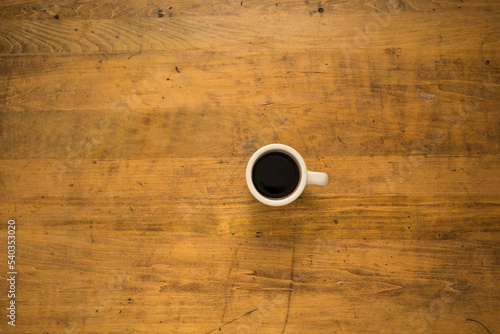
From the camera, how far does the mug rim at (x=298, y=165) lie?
0.60 m

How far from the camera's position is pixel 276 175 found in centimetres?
65

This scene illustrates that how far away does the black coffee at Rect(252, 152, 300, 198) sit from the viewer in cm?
64

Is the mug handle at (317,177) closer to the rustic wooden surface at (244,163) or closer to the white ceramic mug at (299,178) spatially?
the white ceramic mug at (299,178)

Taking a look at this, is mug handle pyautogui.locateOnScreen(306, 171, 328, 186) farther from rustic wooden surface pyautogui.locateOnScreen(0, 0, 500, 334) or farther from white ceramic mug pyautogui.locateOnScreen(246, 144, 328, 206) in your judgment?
rustic wooden surface pyautogui.locateOnScreen(0, 0, 500, 334)

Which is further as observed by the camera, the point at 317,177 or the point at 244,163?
the point at 244,163

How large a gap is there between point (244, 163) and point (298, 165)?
0.46ft

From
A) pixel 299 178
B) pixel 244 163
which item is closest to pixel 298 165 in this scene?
pixel 299 178

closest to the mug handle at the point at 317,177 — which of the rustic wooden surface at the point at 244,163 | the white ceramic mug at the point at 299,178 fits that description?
the white ceramic mug at the point at 299,178

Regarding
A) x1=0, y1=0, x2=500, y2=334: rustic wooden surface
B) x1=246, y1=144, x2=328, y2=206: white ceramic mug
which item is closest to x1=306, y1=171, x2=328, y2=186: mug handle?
x1=246, y1=144, x2=328, y2=206: white ceramic mug

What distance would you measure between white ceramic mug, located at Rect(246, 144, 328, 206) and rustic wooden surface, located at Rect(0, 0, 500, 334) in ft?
0.30

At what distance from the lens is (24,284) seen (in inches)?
27.7

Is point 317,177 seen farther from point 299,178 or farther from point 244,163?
point 244,163

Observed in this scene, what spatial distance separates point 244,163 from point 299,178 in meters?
0.14

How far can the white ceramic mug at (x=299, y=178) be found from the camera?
604 mm
